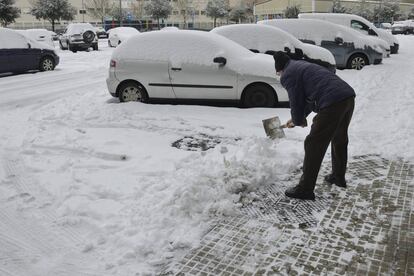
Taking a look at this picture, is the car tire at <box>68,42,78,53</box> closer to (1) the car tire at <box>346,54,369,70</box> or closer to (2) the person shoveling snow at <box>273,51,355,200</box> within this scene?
(1) the car tire at <box>346,54,369,70</box>

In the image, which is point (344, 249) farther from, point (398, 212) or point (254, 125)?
point (254, 125)

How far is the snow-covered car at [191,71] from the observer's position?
27.5 ft

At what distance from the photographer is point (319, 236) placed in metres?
3.70

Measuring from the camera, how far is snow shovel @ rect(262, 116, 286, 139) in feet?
19.9

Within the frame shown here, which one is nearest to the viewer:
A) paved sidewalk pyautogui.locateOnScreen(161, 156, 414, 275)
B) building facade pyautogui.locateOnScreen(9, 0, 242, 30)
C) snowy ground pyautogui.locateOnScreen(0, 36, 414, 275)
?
paved sidewalk pyautogui.locateOnScreen(161, 156, 414, 275)

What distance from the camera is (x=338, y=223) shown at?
3.92 meters

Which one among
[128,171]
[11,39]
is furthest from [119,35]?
[128,171]

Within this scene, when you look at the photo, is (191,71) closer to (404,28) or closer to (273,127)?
(273,127)

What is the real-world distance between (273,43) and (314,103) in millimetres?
7384

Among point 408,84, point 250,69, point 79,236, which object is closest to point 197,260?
point 79,236

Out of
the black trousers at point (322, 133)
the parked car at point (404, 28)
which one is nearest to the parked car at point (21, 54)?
the black trousers at point (322, 133)

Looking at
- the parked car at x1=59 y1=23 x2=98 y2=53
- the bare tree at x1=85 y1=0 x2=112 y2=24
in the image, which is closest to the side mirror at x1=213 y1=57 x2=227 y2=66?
the parked car at x1=59 y1=23 x2=98 y2=53

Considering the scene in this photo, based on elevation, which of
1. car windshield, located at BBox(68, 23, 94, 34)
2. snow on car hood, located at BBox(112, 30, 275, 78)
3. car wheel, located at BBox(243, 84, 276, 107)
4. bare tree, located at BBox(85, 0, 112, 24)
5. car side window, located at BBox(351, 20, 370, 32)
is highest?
bare tree, located at BBox(85, 0, 112, 24)

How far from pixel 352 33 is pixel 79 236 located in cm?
1288
